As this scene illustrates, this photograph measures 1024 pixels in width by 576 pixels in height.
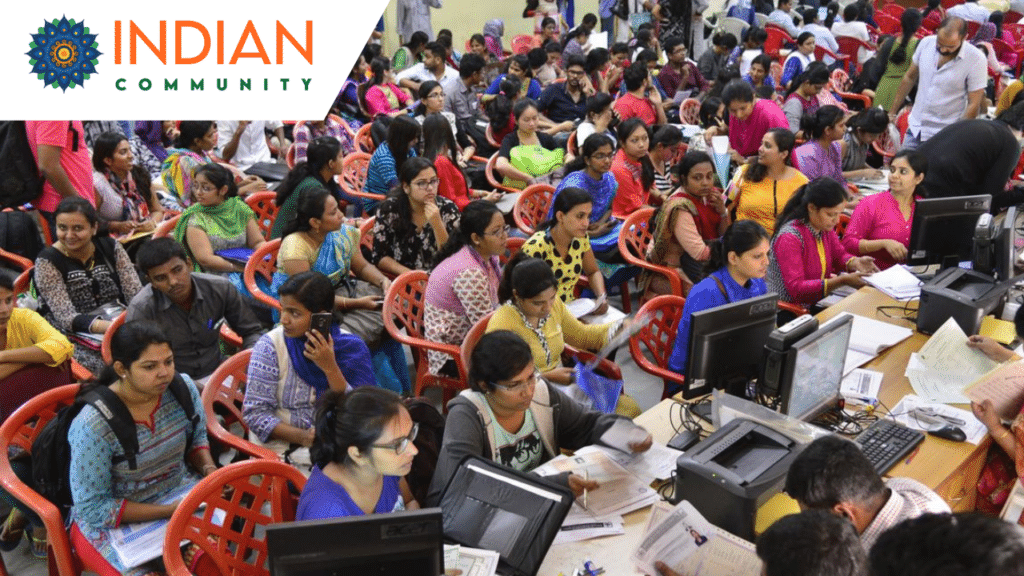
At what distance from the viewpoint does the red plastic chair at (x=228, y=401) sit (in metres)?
2.81

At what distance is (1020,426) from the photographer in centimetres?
269

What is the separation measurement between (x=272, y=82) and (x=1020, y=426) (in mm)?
2957

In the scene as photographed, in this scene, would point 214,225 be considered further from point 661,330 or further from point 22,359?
point 661,330

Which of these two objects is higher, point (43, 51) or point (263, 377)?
point (43, 51)

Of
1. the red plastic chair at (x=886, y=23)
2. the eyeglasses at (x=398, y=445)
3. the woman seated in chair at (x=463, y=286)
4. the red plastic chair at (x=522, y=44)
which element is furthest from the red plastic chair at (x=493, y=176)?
the red plastic chair at (x=886, y=23)

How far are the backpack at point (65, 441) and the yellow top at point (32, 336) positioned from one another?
2.42ft

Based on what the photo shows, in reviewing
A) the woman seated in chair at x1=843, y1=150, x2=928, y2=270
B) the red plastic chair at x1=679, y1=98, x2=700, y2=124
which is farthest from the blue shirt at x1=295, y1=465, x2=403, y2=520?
the red plastic chair at x1=679, y1=98, x2=700, y2=124

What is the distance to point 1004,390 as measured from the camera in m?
2.79

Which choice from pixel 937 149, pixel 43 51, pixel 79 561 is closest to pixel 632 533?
pixel 79 561

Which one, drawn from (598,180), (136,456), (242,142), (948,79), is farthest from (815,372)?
(242,142)

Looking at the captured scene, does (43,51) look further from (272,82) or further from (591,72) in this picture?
(591,72)

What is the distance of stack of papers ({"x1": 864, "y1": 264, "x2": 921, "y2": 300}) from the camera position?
389 cm

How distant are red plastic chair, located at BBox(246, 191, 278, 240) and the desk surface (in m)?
2.93

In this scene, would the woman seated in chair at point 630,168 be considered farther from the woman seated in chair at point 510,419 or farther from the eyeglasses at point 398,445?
the eyeglasses at point 398,445
